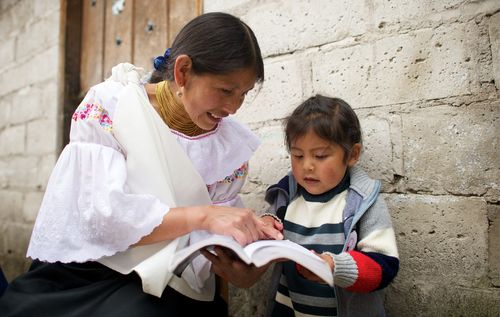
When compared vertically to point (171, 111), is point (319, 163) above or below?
below

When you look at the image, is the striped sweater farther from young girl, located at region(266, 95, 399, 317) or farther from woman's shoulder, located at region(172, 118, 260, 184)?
woman's shoulder, located at region(172, 118, 260, 184)

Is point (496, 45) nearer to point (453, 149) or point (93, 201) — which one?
point (453, 149)

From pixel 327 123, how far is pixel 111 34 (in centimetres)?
216

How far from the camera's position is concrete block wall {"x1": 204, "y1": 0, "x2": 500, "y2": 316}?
1.32 m

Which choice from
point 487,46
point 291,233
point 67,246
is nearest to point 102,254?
point 67,246

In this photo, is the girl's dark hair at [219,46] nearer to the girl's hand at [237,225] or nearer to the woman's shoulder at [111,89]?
the woman's shoulder at [111,89]

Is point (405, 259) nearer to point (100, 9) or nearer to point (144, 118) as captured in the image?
point (144, 118)

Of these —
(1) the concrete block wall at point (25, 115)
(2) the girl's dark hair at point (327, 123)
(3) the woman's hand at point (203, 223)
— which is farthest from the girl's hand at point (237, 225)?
(1) the concrete block wall at point (25, 115)

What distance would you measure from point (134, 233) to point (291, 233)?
557 mm

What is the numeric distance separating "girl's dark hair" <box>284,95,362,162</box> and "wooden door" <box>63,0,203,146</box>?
1.11 m

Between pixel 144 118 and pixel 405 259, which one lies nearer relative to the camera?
pixel 144 118

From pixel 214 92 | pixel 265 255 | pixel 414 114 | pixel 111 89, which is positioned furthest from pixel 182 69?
pixel 414 114

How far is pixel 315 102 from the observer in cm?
141

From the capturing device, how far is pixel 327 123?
4.35 ft
